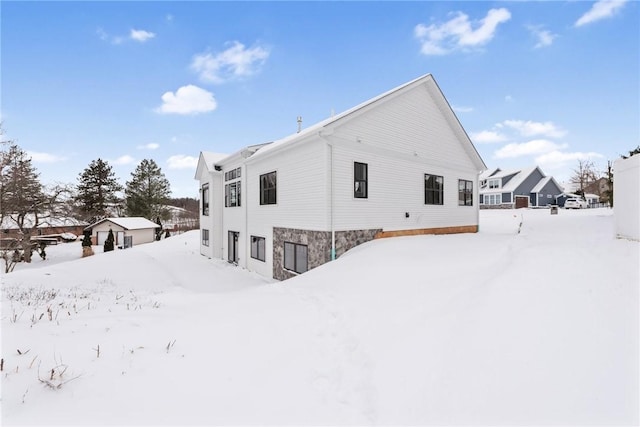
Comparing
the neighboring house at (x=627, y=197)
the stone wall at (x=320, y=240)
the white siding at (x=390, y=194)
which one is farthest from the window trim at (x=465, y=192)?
the neighboring house at (x=627, y=197)

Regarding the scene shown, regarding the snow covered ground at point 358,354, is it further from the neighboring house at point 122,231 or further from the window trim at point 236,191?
the neighboring house at point 122,231

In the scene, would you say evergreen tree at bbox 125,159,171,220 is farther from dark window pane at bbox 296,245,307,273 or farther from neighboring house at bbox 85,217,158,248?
dark window pane at bbox 296,245,307,273

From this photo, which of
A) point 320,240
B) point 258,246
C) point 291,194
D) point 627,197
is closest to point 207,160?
point 258,246

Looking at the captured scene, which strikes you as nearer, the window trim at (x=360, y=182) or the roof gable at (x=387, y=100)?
the roof gable at (x=387, y=100)

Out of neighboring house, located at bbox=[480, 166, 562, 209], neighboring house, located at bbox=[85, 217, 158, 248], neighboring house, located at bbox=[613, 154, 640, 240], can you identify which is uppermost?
neighboring house, located at bbox=[480, 166, 562, 209]

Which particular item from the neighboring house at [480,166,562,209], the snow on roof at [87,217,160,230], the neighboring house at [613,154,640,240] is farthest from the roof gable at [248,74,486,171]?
the neighboring house at [480,166,562,209]

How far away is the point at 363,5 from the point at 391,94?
3.73 m

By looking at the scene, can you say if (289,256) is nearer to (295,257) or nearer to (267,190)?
(295,257)

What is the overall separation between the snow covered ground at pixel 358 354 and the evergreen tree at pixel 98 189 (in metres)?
49.7

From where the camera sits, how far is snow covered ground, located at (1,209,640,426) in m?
2.96

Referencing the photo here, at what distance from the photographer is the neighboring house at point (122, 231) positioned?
122ft

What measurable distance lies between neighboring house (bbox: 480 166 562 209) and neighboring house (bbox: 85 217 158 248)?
53.6 metres

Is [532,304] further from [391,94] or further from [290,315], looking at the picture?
[391,94]

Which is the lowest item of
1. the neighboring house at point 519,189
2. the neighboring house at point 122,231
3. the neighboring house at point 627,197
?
the neighboring house at point 122,231
